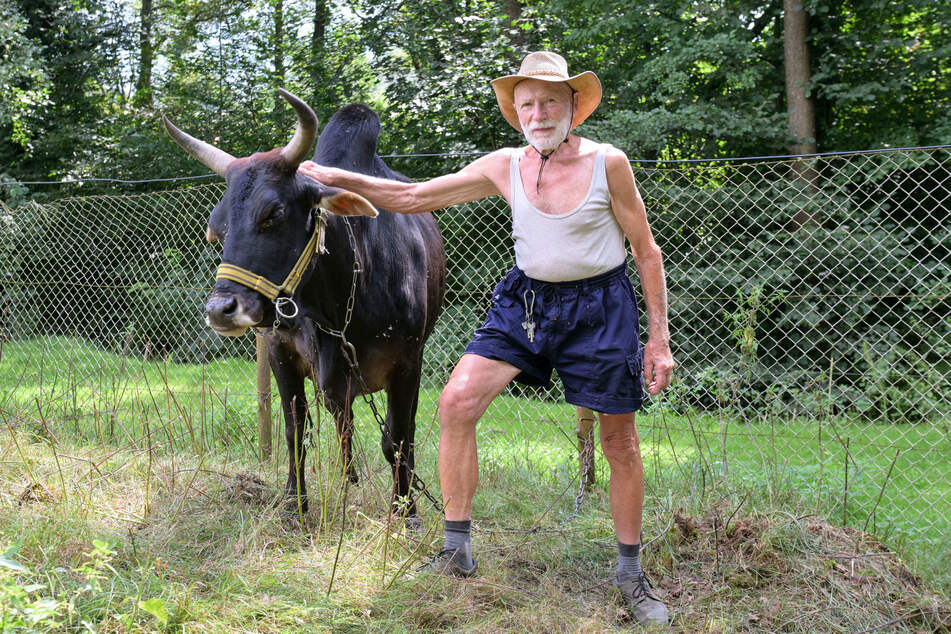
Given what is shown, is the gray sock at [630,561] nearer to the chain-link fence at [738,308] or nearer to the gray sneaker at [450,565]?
the gray sneaker at [450,565]

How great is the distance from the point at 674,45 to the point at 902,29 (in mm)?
2675

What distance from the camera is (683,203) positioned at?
720 centimetres

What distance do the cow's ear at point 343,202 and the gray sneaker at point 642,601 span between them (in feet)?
6.45

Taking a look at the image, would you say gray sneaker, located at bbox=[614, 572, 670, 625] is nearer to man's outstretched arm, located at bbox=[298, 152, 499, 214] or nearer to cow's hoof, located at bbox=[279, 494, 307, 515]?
cow's hoof, located at bbox=[279, 494, 307, 515]

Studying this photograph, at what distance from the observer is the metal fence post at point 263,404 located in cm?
560

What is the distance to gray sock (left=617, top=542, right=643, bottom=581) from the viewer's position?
3.36m

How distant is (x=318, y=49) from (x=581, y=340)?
1134 cm

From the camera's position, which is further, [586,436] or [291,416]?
[586,436]

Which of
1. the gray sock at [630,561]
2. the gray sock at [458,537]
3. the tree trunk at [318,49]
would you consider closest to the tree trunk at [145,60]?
the tree trunk at [318,49]

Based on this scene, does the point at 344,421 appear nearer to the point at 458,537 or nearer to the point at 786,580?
the point at 458,537

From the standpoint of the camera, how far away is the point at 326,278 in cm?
395

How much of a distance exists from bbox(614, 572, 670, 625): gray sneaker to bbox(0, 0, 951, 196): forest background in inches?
273

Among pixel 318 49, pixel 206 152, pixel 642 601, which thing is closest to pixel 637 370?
pixel 642 601

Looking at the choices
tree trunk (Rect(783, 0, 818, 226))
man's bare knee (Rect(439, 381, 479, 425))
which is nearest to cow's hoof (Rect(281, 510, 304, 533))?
man's bare knee (Rect(439, 381, 479, 425))
